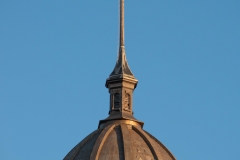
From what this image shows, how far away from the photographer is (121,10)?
105938mm

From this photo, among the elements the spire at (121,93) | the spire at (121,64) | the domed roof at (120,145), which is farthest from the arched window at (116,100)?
the domed roof at (120,145)

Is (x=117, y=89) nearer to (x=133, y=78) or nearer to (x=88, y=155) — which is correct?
(x=133, y=78)

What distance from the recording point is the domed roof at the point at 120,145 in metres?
95.6

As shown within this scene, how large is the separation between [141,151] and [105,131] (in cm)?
428

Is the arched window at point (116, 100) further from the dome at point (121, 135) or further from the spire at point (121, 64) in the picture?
the spire at point (121, 64)

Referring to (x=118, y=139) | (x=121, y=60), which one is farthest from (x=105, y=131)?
(x=121, y=60)

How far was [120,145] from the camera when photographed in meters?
96.6

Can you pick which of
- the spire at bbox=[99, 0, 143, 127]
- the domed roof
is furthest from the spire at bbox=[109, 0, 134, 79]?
the domed roof

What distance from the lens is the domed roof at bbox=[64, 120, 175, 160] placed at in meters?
95.6

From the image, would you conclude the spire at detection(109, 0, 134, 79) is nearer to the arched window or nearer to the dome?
the dome

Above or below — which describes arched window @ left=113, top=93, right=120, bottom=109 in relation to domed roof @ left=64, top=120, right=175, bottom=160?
above

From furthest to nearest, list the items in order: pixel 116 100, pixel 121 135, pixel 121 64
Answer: pixel 121 64, pixel 116 100, pixel 121 135

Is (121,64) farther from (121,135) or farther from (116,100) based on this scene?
(121,135)

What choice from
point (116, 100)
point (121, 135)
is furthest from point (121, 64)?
point (121, 135)
